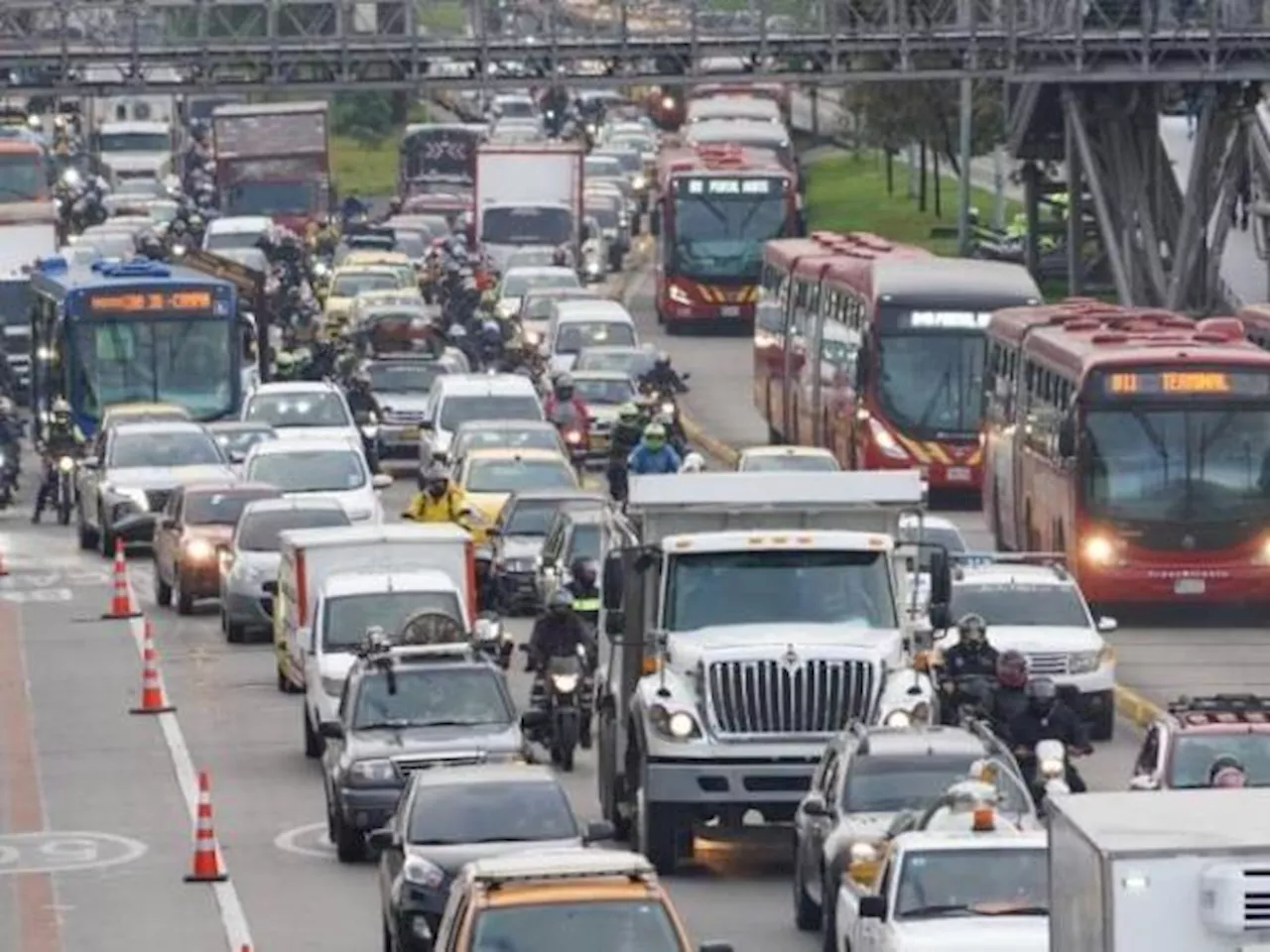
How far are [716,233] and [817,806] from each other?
6004 cm

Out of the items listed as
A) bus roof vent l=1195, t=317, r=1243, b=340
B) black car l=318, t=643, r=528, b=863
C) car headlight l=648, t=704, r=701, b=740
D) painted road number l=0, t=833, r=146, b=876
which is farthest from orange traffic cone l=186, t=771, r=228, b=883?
bus roof vent l=1195, t=317, r=1243, b=340

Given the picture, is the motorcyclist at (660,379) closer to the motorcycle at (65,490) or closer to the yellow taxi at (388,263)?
the motorcycle at (65,490)

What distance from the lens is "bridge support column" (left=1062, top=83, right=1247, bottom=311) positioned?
77250mm

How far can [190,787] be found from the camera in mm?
34562

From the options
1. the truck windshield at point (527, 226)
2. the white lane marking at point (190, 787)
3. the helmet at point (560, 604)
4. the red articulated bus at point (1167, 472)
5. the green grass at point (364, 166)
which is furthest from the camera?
the green grass at point (364, 166)

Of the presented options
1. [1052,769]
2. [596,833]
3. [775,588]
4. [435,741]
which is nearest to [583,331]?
[435,741]

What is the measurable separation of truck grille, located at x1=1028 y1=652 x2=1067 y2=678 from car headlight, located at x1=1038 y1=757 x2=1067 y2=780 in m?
9.49

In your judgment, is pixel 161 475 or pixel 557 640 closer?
pixel 557 640

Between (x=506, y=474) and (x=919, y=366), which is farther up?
(x=919, y=366)

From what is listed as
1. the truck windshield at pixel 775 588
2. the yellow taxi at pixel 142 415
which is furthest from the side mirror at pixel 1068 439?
the truck windshield at pixel 775 588

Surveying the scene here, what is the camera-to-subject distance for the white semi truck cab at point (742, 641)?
2883 centimetres

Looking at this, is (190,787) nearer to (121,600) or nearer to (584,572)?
(584,572)

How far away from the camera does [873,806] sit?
25641 millimetres

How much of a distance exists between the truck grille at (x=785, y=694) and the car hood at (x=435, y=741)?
1.67 metres
